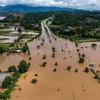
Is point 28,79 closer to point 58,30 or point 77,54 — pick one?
point 77,54

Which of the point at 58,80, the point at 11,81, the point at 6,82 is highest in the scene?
the point at 6,82

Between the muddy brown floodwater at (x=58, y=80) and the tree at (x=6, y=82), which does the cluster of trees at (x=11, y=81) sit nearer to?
the tree at (x=6, y=82)

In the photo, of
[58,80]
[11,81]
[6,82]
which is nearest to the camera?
[6,82]

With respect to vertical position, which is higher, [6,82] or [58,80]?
[6,82]

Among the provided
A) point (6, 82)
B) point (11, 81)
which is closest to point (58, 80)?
point (11, 81)

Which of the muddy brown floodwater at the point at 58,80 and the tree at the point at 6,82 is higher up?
the tree at the point at 6,82

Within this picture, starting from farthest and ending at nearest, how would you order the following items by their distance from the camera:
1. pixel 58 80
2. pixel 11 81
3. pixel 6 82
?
pixel 58 80, pixel 11 81, pixel 6 82

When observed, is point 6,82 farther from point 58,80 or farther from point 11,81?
point 58,80

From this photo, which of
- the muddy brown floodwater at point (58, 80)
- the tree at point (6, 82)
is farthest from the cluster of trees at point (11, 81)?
the muddy brown floodwater at point (58, 80)

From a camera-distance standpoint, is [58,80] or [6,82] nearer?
[6,82]

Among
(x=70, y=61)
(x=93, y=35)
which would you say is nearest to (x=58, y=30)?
(x=93, y=35)

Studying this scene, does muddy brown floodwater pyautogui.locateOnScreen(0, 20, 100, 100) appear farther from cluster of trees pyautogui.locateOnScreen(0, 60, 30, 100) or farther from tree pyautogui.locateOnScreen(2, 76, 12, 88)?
tree pyautogui.locateOnScreen(2, 76, 12, 88)

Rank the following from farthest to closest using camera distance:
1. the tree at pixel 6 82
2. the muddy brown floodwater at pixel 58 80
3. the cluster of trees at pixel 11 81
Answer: the tree at pixel 6 82
the muddy brown floodwater at pixel 58 80
the cluster of trees at pixel 11 81
